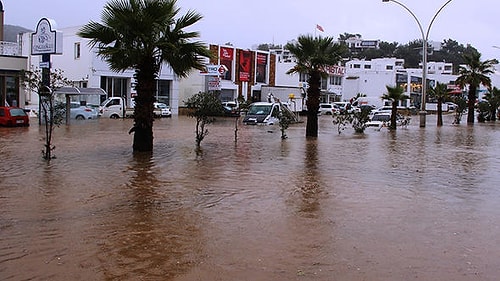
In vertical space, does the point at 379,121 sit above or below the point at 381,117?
below

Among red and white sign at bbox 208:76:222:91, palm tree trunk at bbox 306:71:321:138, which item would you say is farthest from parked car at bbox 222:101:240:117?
palm tree trunk at bbox 306:71:321:138

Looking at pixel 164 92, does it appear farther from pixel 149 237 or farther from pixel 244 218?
pixel 149 237

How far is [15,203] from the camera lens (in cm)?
951

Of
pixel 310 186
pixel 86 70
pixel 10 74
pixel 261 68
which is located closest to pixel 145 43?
pixel 310 186

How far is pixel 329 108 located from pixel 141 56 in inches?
1969

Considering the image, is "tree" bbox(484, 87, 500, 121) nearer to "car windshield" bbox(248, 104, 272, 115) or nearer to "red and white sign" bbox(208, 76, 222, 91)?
"red and white sign" bbox(208, 76, 222, 91)

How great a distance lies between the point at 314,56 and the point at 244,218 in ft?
56.1

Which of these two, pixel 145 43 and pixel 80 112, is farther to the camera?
pixel 80 112

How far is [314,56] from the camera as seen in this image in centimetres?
2484

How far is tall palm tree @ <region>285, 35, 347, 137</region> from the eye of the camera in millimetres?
24828

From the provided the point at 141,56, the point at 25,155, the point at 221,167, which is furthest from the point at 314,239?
the point at 25,155

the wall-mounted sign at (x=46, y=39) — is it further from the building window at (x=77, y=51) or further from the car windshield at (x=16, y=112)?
the building window at (x=77, y=51)

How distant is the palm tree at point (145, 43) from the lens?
16.1m

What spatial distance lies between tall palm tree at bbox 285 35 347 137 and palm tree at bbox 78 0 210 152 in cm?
842
